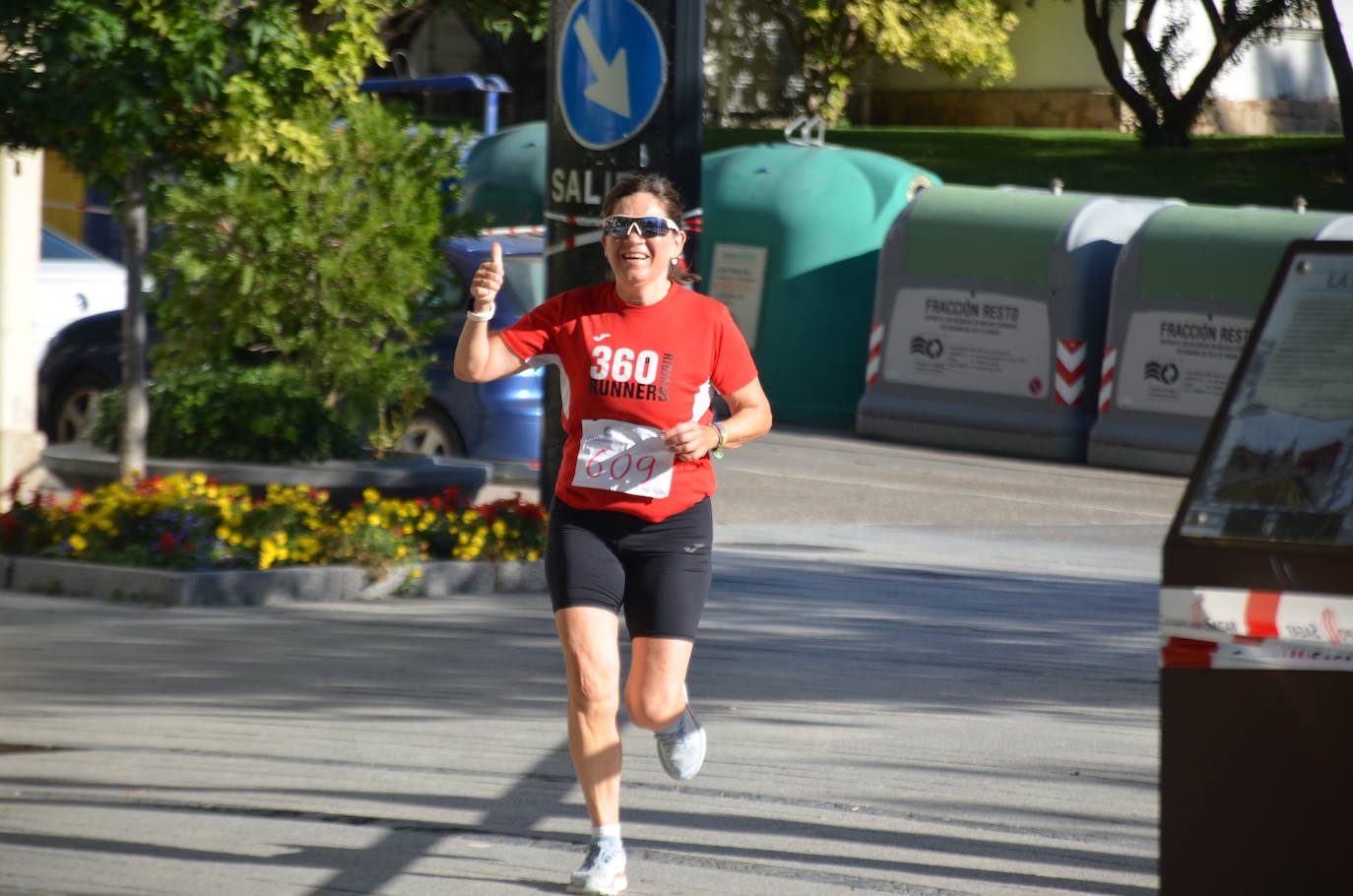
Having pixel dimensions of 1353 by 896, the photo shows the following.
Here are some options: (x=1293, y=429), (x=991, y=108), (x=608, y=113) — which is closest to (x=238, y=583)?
(x=608, y=113)

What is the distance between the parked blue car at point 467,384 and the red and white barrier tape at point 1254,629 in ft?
28.0

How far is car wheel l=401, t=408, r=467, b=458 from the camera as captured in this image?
12.3 m

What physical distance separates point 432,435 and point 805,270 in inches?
232

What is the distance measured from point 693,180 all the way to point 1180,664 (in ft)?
18.7

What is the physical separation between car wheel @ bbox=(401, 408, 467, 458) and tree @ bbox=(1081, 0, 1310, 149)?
74.5ft

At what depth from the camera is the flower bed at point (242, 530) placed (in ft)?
Answer: 27.7

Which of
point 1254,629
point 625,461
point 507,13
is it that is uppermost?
point 507,13

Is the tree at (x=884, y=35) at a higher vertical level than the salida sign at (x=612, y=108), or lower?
higher

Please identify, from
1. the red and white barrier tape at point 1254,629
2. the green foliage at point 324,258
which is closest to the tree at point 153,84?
the green foliage at point 324,258

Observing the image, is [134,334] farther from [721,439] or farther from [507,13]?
[721,439]

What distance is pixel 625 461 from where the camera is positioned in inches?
181

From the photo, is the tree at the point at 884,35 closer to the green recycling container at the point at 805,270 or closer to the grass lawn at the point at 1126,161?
the grass lawn at the point at 1126,161

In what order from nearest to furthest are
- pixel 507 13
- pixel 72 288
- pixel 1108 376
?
pixel 507 13
pixel 72 288
pixel 1108 376

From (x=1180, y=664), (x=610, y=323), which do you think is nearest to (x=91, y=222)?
(x=610, y=323)
